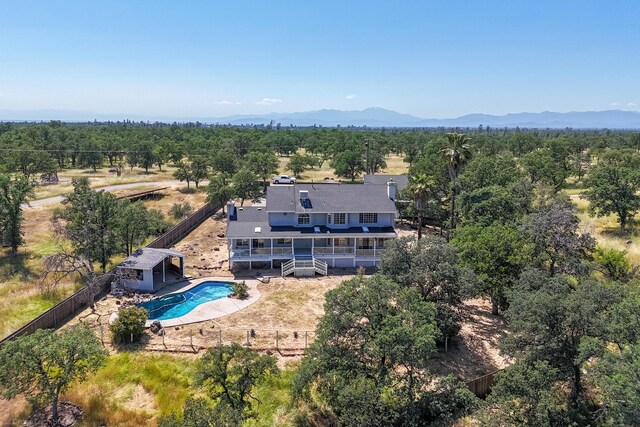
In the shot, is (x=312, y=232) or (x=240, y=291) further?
(x=312, y=232)

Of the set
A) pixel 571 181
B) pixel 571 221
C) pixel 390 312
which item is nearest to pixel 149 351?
pixel 390 312

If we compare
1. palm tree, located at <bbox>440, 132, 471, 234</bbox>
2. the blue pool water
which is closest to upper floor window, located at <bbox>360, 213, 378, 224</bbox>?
palm tree, located at <bbox>440, 132, 471, 234</bbox>

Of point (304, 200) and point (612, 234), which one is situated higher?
point (304, 200)

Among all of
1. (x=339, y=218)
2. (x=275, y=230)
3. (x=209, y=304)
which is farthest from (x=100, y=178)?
(x=209, y=304)

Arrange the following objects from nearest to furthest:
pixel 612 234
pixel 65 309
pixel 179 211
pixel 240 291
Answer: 1. pixel 65 309
2. pixel 240 291
3. pixel 612 234
4. pixel 179 211

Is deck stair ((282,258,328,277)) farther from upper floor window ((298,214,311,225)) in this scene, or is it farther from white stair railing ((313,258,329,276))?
upper floor window ((298,214,311,225))

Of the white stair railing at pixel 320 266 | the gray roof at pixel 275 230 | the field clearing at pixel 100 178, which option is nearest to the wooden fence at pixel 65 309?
the gray roof at pixel 275 230

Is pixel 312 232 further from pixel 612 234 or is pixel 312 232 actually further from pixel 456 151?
pixel 612 234
